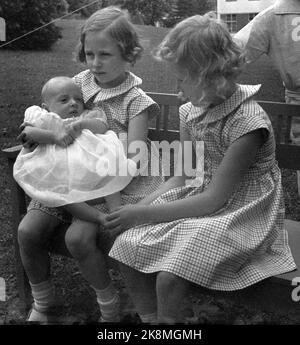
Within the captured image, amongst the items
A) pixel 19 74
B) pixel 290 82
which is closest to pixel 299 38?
pixel 290 82

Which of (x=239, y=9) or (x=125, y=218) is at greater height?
(x=239, y=9)

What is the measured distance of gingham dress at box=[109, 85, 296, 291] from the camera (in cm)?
131

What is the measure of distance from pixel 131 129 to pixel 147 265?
1.51 feet

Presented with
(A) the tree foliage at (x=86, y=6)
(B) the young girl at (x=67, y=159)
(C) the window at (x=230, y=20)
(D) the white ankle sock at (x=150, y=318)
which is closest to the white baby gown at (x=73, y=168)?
(B) the young girl at (x=67, y=159)

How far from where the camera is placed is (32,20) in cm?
197

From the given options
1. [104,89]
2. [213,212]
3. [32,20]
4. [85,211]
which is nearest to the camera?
[213,212]

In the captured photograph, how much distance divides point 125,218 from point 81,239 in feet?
0.48

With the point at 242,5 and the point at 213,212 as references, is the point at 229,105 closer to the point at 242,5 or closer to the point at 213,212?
the point at 213,212

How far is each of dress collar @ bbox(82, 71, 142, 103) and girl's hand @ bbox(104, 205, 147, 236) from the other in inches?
16.4

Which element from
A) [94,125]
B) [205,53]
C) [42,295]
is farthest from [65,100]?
[42,295]

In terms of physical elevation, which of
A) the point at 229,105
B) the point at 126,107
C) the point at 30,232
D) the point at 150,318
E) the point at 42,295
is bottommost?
the point at 42,295

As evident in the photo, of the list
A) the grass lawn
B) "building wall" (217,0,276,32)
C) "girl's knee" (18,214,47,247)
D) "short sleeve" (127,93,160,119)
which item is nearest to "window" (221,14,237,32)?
"building wall" (217,0,276,32)
